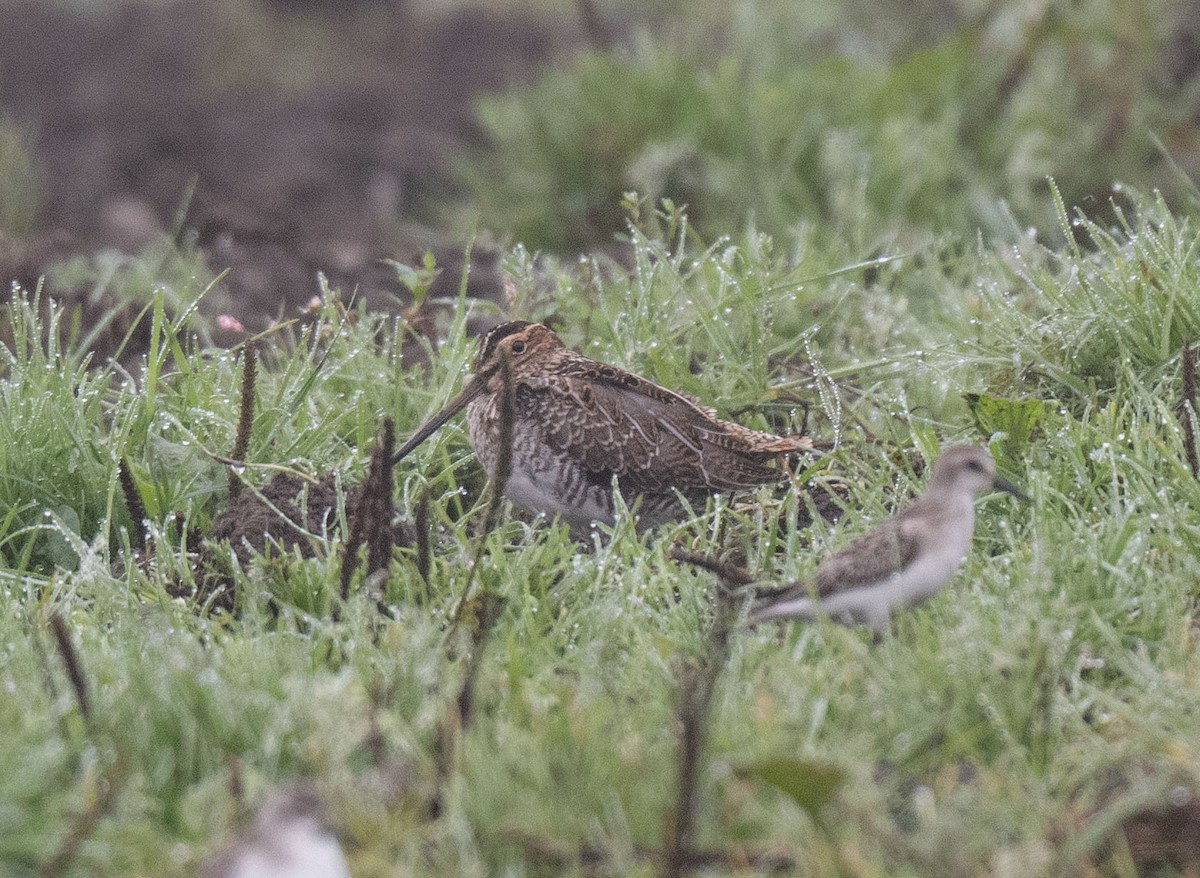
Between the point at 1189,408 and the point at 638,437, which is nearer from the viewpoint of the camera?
A: the point at 1189,408

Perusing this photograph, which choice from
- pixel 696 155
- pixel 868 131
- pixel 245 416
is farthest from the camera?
pixel 696 155

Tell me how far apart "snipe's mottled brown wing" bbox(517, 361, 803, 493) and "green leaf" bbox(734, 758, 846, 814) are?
5.83 feet

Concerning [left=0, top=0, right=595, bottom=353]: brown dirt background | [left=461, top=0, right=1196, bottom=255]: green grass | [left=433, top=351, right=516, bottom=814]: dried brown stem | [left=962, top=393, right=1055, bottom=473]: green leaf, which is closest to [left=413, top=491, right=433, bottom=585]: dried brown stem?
[left=433, top=351, right=516, bottom=814]: dried brown stem

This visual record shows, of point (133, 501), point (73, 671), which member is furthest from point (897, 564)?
point (133, 501)

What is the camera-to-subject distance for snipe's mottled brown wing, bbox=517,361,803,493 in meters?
4.76

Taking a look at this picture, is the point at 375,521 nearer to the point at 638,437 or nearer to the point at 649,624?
the point at 649,624

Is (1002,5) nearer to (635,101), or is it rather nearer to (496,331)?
(635,101)

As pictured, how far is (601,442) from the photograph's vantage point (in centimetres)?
475

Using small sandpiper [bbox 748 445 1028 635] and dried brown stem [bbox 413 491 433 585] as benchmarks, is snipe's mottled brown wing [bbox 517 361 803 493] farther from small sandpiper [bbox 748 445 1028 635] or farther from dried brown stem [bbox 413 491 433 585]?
small sandpiper [bbox 748 445 1028 635]

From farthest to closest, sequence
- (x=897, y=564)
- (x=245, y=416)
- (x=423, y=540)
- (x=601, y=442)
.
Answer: (x=601, y=442) → (x=245, y=416) → (x=423, y=540) → (x=897, y=564)

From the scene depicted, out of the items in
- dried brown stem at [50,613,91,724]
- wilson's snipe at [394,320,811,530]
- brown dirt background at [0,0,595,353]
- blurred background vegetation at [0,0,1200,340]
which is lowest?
brown dirt background at [0,0,595,353]

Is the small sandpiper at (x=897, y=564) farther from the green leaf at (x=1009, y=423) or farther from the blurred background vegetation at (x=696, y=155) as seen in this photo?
the blurred background vegetation at (x=696, y=155)

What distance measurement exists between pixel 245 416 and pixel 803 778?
2.11m

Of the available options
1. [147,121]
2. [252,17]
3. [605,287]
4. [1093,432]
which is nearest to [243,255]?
[605,287]
